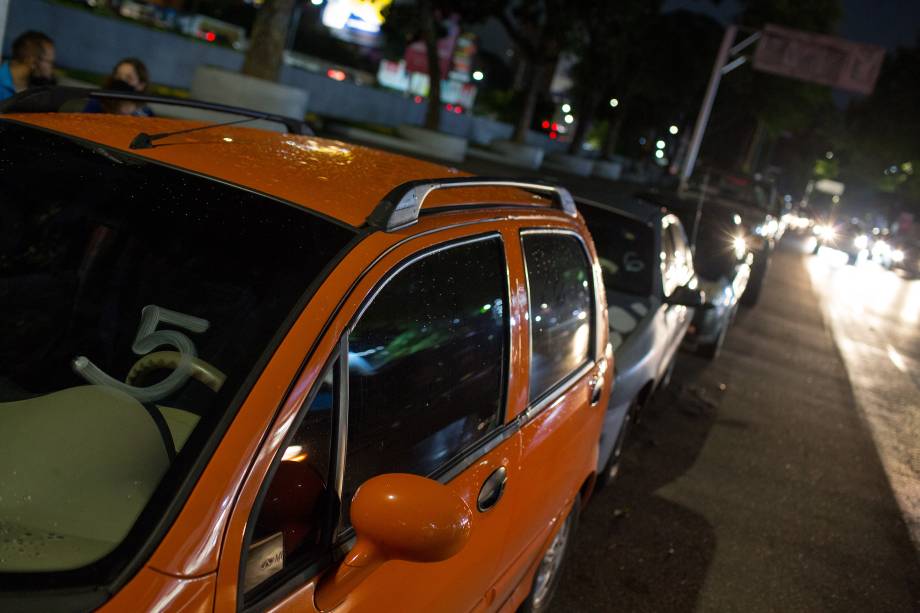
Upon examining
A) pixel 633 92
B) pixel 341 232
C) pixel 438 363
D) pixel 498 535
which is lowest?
pixel 498 535

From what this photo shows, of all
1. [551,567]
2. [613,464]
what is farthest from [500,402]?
[613,464]

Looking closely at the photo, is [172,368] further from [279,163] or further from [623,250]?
[623,250]

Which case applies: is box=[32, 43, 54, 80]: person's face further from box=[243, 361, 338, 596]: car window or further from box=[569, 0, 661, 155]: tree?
box=[569, 0, 661, 155]: tree

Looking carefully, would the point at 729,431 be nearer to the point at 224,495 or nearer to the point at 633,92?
the point at 224,495

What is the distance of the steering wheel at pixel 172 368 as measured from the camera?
6.18 ft

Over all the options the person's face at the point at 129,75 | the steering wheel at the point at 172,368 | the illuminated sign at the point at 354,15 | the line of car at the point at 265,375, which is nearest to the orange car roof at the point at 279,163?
the line of car at the point at 265,375

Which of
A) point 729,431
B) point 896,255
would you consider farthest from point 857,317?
point 896,255

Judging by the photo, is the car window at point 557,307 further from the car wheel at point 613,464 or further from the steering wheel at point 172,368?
the car wheel at point 613,464

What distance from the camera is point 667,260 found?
6766 millimetres

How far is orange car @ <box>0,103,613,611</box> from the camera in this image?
1.59 metres

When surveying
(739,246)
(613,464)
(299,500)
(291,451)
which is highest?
(739,246)

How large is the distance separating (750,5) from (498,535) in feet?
A: 171

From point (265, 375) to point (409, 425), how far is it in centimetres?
57

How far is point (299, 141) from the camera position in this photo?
2994 mm
